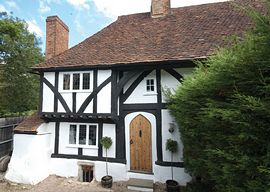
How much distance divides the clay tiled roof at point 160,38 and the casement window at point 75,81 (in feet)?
1.57

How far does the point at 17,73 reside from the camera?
63.6 feet

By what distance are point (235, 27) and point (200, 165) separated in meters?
6.77

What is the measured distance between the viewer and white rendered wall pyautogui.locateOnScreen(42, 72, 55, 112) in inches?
380

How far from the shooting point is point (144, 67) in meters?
8.66

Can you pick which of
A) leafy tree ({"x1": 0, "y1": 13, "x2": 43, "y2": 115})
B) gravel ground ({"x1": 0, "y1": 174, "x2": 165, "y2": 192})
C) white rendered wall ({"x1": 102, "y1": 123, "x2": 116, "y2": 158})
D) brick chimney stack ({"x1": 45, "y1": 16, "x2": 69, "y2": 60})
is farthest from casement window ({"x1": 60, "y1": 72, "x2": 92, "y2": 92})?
leafy tree ({"x1": 0, "y1": 13, "x2": 43, "y2": 115})

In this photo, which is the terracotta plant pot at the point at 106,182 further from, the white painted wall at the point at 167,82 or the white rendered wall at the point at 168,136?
the white painted wall at the point at 167,82

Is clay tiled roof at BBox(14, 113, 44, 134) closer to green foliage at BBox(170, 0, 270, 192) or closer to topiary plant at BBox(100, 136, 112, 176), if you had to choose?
topiary plant at BBox(100, 136, 112, 176)

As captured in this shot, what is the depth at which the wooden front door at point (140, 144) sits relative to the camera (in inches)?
352

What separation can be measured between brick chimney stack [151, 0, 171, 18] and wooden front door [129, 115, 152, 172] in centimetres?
613

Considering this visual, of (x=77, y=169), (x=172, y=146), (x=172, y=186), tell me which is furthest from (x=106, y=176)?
(x=172, y=146)

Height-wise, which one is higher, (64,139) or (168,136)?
(168,136)

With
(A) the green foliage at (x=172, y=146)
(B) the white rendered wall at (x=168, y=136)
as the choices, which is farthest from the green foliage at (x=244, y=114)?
(B) the white rendered wall at (x=168, y=136)

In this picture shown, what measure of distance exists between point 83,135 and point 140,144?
8.75ft

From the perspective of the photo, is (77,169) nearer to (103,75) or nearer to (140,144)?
(140,144)
